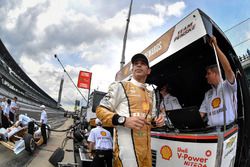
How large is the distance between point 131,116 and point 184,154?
2.54 feet

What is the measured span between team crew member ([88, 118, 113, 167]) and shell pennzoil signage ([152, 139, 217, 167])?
104 inches

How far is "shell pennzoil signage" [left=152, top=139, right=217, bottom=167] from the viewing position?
2.12m

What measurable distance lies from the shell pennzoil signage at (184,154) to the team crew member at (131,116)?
1.55ft

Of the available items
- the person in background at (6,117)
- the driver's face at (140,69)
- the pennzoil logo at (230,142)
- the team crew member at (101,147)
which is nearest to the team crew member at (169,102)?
the pennzoil logo at (230,142)

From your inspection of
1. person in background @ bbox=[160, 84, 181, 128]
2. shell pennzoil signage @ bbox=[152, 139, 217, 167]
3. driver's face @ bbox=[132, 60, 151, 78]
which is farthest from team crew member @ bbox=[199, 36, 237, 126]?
person in background @ bbox=[160, 84, 181, 128]

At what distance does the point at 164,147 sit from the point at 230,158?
0.69m

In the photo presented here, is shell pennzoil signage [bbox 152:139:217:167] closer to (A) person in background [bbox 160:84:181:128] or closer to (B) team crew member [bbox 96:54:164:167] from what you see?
(B) team crew member [bbox 96:54:164:167]

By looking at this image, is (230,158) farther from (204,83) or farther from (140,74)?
(204,83)

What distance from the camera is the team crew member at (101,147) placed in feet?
17.2

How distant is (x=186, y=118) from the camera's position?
8.60ft

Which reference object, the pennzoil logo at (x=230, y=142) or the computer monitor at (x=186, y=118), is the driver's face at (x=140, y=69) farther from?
the pennzoil logo at (x=230, y=142)

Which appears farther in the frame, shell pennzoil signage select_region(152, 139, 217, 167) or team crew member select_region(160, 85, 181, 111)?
team crew member select_region(160, 85, 181, 111)

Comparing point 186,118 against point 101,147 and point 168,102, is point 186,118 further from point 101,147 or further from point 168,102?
point 101,147

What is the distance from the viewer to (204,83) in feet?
12.8
